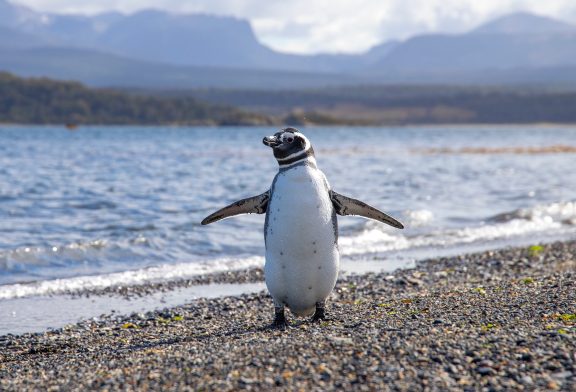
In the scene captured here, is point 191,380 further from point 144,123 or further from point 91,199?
point 144,123

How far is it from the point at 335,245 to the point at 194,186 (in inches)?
710

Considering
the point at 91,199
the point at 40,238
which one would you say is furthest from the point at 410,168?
the point at 40,238

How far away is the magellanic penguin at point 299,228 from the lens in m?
7.48

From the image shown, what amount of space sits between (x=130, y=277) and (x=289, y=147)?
534 cm

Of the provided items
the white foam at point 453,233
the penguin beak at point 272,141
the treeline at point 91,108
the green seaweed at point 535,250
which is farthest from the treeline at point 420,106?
the penguin beak at point 272,141

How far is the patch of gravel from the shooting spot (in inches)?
212

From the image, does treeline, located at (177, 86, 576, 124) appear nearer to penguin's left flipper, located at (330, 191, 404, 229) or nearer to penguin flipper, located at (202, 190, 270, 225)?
penguin's left flipper, located at (330, 191, 404, 229)

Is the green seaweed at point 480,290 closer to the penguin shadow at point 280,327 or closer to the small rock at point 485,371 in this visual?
the penguin shadow at point 280,327

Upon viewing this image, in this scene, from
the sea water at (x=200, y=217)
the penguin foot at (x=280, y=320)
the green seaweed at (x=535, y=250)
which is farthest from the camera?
the green seaweed at (x=535, y=250)

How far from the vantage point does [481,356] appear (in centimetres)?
569

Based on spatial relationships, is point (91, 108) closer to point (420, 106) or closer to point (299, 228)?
point (420, 106)

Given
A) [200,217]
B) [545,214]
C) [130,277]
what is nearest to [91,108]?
[200,217]

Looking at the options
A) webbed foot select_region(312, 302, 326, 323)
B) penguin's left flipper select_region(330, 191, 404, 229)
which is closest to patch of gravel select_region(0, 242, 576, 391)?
webbed foot select_region(312, 302, 326, 323)

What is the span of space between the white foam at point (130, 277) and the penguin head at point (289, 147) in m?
4.67
